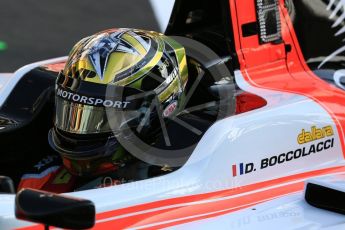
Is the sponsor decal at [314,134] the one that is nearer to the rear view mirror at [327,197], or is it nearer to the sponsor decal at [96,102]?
the rear view mirror at [327,197]

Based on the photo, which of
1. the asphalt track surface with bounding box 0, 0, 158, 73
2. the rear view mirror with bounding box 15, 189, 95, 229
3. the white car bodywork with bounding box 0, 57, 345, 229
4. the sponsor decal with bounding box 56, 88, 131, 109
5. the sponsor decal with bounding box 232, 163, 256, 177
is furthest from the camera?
the asphalt track surface with bounding box 0, 0, 158, 73

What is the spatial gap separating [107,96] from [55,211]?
0.66m

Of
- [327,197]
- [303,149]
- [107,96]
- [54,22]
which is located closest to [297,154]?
[303,149]

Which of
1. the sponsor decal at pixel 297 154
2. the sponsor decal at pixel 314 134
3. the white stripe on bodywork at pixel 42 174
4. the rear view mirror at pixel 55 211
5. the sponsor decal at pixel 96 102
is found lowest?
the white stripe on bodywork at pixel 42 174

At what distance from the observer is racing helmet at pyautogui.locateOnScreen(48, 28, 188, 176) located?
7.57 feet

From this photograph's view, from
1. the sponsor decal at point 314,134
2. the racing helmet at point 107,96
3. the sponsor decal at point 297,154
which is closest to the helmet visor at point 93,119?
the racing helmet at point 107,96

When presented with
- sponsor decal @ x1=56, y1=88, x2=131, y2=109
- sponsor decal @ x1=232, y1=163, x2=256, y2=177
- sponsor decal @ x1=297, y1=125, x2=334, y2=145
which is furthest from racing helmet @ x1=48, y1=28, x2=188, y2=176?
sponsor decal @ x1=297, y1=125, x2=334, y2=145

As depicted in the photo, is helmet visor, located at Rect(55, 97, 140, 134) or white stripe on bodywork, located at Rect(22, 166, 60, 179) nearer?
helmet visor, located at Rect(55, 97, 140, 134)

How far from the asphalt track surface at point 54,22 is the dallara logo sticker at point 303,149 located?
3.37 m

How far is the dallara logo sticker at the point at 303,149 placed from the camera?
2.45 m

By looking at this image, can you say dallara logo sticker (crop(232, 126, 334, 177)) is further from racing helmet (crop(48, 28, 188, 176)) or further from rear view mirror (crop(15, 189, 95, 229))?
rear view mirror (crop(15, 189, 95, 229))

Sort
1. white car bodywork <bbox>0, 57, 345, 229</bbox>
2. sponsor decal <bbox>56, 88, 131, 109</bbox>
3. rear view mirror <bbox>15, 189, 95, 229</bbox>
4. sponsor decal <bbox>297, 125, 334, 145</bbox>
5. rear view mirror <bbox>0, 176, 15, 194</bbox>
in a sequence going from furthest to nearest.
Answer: sponsor decal <bbox>297, 125, 334, 145</bbox> → sponsor decal <bbox>56, 88, 131, 109</bbox> → white car bodywork <bbox>0, 57, 345, 229</bbox> → rear view mirror <bbox>0, 176, 15, 194</bbox> → rear view mirror <bbox>15, 189, 95, 229</bbox>

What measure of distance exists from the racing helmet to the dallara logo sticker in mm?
339

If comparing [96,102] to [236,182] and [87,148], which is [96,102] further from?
[236,182]
